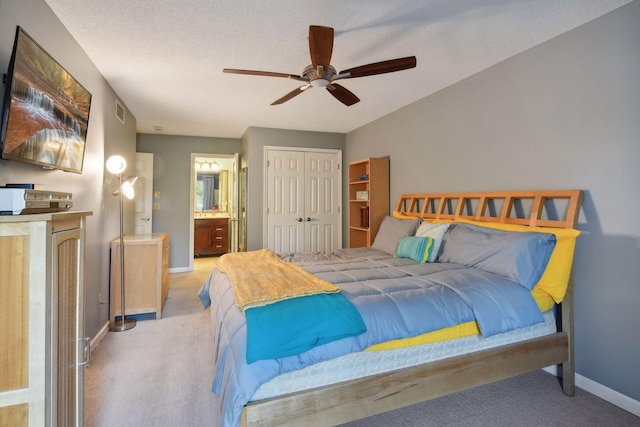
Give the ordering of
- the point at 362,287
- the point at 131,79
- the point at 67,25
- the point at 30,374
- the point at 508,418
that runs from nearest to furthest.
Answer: the point at 30,374
the point at 508,418
the point at 362,287
the point at 67,25
the point at 131,79

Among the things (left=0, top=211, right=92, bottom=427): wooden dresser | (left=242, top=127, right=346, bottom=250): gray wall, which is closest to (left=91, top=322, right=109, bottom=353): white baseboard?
(left=0, top=211, right=92, bottom=427): wooden dresser

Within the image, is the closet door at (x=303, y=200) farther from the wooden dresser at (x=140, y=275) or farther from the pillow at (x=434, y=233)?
the pillow at (x=434, y=233)

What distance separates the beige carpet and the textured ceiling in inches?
102

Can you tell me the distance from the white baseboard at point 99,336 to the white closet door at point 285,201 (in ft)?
8.25

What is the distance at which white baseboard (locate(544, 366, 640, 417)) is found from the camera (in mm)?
1940

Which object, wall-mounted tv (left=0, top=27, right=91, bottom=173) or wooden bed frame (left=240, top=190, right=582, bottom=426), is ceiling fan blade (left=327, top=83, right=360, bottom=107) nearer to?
wooden bed frame (left=240, top=190, right=582, bottom=426)

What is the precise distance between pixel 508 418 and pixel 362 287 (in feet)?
3.89

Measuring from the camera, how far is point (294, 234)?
5320 mm

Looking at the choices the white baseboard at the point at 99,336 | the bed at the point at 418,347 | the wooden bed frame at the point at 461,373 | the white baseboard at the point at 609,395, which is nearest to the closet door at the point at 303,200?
the bed at the point at 418,347

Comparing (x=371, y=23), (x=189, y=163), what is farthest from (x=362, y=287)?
(x=189, y=163)

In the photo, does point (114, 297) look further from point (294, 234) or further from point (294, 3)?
point (294, 3)

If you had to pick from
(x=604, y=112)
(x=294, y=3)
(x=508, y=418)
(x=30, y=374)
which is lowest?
(x=508, y=418)

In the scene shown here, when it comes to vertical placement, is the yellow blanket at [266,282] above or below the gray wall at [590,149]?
below

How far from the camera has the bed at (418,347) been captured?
1470 mm
